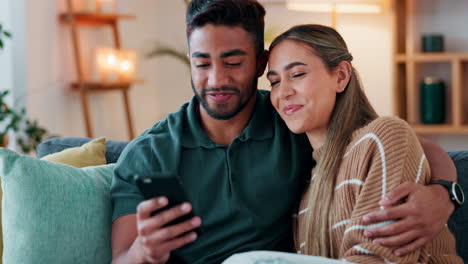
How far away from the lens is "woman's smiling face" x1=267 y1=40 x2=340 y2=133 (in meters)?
1.50

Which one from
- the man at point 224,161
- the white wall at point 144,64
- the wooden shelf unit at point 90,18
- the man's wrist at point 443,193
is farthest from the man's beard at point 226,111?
the wooden shelf unit at point 90,18

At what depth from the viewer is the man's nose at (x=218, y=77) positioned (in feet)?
5.09

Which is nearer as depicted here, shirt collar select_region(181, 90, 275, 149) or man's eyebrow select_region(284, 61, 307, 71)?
man's eyebrow select_region(284, 61, 307, 71)

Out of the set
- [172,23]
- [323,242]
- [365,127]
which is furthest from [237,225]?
[172,23]

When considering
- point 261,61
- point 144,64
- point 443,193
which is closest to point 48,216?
point 261,61

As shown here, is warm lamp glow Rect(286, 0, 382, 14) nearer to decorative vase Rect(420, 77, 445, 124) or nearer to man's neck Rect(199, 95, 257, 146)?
decorative vase Rect(420, 77, 445, 124)

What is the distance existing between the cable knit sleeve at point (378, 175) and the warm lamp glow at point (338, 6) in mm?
2242

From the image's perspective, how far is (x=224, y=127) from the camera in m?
1.66

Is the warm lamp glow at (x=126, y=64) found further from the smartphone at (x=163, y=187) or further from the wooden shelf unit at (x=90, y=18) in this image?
the smartphone at (x=163, y=187)

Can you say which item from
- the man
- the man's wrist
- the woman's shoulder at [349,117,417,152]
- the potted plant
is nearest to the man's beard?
the man

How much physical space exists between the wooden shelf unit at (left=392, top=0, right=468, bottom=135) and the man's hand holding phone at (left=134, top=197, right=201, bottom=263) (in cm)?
258

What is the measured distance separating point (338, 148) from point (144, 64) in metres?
3.41

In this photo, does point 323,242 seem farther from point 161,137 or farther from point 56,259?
point 56,259

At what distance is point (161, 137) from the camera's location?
63.1 inches
